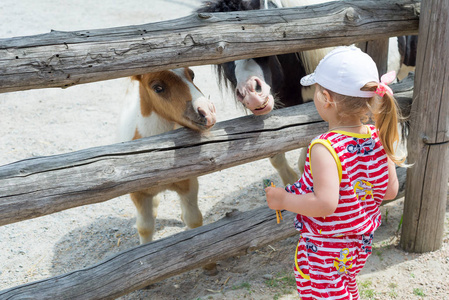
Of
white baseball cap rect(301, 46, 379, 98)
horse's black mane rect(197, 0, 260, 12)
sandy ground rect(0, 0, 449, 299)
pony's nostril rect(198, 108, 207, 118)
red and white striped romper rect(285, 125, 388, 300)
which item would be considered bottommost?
sandy ground rect(0, 0, 449, 299)

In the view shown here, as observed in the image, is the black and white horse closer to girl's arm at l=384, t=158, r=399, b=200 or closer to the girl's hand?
the girl's hand

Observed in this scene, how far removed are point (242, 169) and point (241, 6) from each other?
7.39 feet

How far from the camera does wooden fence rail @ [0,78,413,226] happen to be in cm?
199

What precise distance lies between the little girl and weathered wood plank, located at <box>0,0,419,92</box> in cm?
66

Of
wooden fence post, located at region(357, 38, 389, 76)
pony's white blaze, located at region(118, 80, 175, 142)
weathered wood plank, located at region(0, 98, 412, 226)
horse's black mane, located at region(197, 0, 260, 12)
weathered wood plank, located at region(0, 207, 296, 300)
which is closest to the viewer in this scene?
weathered wood plank, located at region(0, 98, 412, 226)

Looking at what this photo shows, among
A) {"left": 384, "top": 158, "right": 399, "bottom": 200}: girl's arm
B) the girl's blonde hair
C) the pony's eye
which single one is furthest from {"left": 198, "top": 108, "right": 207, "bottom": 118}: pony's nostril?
{"left": 384, "top": 158, "right": 399, "bottom": 200}: girl's arm

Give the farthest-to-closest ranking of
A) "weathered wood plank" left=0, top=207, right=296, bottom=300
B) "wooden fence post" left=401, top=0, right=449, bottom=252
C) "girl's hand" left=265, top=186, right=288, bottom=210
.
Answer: "wooden fence post" left=401, top=0, right=449, bottom=252
"weathered wood plank" left=0, top=207, right=296, bottom=300
"girl's hand" left=265, top=186, right=288, bottom=210

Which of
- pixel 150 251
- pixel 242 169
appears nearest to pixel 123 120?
pixel 150 251

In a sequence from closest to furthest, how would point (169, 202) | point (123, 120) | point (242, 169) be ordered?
point (123, 120), point (169, 202), point (242, 169)

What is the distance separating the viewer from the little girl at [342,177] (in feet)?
5.49

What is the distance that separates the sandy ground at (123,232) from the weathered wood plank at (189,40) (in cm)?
153

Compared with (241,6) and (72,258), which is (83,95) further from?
(241,6)

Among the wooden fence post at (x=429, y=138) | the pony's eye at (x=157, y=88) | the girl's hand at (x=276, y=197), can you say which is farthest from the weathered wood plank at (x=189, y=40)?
the girl's hand at (x=276, y=197)

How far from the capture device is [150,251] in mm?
2570
